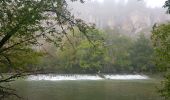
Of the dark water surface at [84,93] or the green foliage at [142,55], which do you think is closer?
the dark water surface at [84,93]

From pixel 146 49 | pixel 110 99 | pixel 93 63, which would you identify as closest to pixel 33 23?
pixel 110 99

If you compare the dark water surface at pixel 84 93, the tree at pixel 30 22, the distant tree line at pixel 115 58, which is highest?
the distant tree line at pixel 115 58

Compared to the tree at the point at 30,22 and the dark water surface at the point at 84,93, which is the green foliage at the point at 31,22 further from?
the dark water surface at the point at 84,93

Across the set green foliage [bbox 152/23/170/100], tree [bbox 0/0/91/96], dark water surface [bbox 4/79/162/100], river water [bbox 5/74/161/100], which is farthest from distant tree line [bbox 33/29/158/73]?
tree [bbox 0/0/91/96]

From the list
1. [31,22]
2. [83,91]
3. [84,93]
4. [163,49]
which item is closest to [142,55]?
[83,91]

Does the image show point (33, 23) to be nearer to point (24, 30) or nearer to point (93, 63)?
point (24, 30)

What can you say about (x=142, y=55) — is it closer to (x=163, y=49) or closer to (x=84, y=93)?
(x=84, y=93)

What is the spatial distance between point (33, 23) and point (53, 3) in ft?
2.24

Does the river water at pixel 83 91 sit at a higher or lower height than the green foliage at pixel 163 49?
lower

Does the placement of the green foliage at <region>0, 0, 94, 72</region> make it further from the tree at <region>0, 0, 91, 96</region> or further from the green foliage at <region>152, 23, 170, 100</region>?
the green foliage at <region>152, 23, 170, 100</region>

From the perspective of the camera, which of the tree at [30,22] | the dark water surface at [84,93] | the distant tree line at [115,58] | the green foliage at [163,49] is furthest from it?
the distant tree line at [115,58]

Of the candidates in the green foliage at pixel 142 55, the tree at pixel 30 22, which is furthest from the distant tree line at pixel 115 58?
the tree at pixel 30 22

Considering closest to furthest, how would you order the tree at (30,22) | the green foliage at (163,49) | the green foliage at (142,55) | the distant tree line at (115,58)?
the tree at (30,22) < the green foliage at (163,49) < the distant tree line at (115,58) < the green foliage at (142,55)

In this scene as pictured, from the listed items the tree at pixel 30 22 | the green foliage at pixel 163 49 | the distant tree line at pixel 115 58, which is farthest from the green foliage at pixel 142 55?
the tree at pixel 30 22
